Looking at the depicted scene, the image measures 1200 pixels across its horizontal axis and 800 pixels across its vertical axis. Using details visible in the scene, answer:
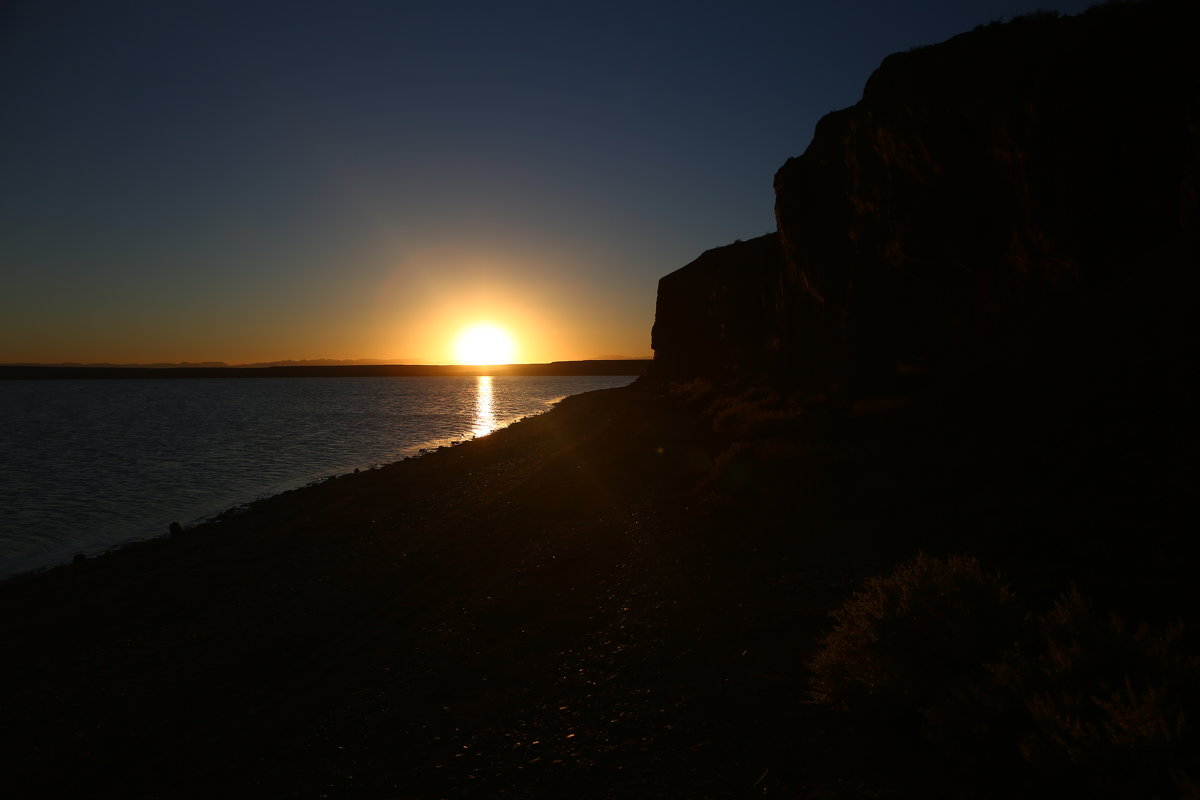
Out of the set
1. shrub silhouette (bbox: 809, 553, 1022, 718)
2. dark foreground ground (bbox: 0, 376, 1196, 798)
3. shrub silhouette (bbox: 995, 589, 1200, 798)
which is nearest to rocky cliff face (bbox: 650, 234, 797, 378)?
dark foreground ground (bbox: 0, 376, 1196, 798)

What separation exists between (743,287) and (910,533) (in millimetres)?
39866

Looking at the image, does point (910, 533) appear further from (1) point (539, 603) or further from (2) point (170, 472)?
(2) point (170, 472)

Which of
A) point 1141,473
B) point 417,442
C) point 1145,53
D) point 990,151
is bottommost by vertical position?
point 417,442

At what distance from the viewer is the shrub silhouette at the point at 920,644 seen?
A: 4.60 m

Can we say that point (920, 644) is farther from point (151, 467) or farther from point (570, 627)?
point (151, 467)

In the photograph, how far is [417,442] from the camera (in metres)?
41.9

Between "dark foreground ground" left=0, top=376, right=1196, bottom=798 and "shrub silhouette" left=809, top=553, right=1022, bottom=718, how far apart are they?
27cm

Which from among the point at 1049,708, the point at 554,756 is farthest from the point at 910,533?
the point at 554,756

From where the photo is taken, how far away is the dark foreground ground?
4.96 m

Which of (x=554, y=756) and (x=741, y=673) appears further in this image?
(x=741, y=673)

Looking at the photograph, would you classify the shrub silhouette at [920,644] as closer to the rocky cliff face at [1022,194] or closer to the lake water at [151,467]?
the rocky cliff face at [1022,194]

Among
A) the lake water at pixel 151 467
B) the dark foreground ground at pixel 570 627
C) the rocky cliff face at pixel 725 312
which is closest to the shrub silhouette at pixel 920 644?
the dark foreground ground at pixel 570 627

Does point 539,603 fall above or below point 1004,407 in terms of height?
below

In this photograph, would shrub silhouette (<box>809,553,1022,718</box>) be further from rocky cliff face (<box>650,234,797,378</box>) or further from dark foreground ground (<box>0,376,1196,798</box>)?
rocky cliff face (<box>650,234,797,378</box>)
